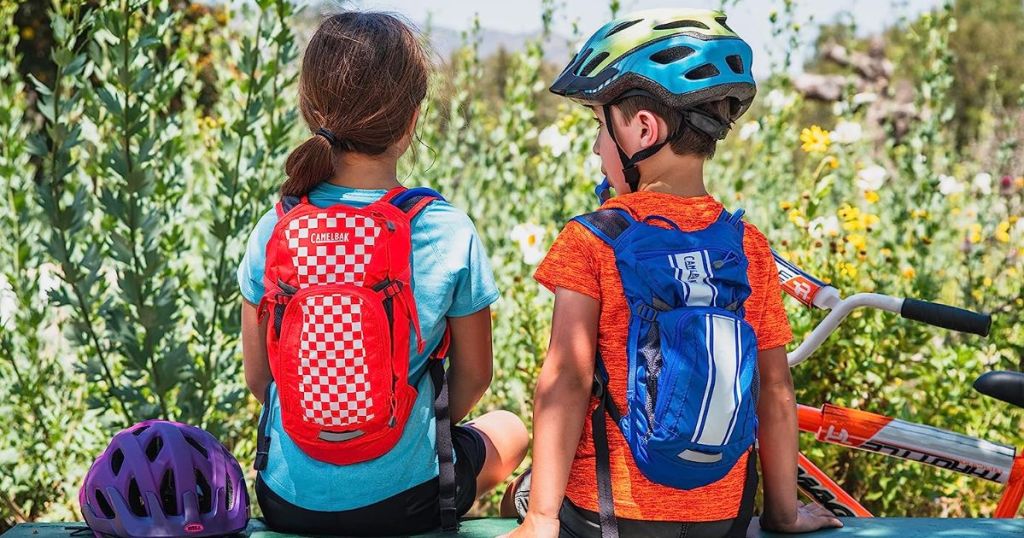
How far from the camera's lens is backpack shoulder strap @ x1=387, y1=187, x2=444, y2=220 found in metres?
2.01

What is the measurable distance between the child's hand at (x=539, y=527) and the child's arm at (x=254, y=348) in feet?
2.18

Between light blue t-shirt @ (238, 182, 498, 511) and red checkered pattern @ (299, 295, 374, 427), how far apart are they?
0.52 feet

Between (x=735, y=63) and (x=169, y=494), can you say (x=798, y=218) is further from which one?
(x=169, y=494)

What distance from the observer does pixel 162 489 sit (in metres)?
1.95

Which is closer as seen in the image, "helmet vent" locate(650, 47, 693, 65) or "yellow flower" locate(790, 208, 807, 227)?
"helmet vent" locate(650, 47, 693, 65)

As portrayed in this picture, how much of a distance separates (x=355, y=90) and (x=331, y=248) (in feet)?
1.07

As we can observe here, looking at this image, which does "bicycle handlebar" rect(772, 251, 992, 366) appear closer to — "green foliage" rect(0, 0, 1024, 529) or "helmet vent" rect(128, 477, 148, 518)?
"green foliage" rect(0, 0, 1024, 529)

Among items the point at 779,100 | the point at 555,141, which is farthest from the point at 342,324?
the point at 779,100

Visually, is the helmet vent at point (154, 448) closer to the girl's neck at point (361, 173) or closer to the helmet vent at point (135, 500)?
the helmet vent at point (135, 500)

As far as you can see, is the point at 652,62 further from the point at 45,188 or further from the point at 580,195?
the point at 580,195

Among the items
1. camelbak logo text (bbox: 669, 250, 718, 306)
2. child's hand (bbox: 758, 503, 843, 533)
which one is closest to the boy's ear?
camelbak logo text (bbox: 669, 250, 718, 306)

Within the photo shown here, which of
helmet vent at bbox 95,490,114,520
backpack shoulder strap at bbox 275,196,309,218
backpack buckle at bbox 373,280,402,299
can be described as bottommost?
helmet vent at bbox 95,490,114,520

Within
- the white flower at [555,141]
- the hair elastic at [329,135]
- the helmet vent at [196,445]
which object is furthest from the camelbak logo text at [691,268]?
the white flower at [555,141]

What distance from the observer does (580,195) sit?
157 inches
